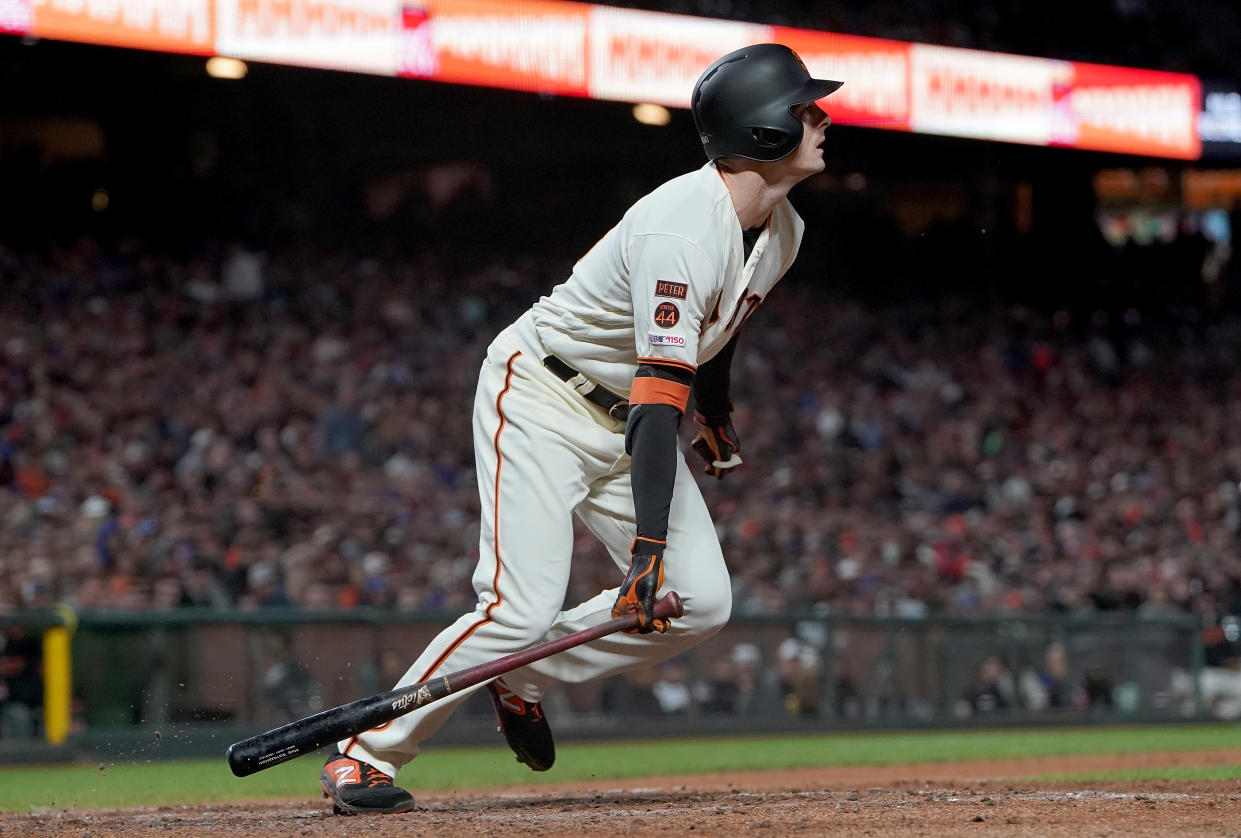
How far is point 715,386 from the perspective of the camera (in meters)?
4.24

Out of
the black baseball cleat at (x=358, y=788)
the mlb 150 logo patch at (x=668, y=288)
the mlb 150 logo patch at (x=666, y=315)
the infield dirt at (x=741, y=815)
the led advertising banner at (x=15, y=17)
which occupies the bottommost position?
the infield dirt at (x=741, y=815)

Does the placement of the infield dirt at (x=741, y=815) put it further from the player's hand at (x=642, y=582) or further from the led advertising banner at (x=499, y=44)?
the led advertising banner at (x=499, y=44)

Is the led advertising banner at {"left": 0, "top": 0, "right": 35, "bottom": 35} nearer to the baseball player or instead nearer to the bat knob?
the baseball player

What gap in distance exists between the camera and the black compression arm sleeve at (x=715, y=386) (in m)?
4.24

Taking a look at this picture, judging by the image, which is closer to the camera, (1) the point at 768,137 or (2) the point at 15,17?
(1) the point at 768,137

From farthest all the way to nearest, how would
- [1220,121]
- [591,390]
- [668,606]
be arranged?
[1220,121] → [591,390] → [668,606]

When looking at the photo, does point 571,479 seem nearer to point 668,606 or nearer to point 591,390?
point 591,390

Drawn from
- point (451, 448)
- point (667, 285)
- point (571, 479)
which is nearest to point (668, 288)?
point (667, 285)

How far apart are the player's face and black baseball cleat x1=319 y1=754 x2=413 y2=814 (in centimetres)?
193

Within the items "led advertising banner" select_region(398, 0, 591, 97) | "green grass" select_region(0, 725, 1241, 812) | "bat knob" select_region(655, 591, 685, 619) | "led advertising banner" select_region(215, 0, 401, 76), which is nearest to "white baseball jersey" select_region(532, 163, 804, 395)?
"bat knob" select_region(655, 591, 685, 619)

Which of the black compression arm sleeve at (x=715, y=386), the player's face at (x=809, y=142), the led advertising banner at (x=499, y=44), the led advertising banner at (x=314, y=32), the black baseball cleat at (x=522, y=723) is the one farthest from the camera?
Answer: the led advertising banner at (x=499, y=44)

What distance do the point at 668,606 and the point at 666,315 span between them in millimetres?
725

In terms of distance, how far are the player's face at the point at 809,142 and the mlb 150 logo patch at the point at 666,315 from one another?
21.7 inches

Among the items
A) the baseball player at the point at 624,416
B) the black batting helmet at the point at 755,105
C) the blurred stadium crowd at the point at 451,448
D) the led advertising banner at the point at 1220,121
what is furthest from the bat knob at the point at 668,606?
the led advertising banner at the point at 1220,121
